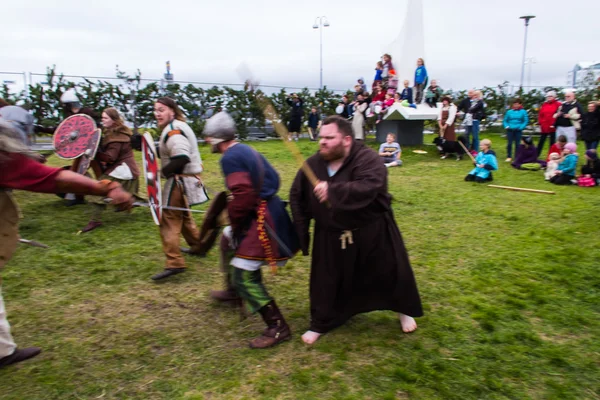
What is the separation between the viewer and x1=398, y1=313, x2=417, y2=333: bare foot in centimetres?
354

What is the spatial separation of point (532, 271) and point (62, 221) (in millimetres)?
6092

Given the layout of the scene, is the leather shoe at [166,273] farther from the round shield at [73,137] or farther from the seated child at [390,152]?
the seated child at [390,152]

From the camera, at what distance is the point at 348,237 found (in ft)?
10.6

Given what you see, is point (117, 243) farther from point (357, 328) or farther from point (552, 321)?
point (552, 321)

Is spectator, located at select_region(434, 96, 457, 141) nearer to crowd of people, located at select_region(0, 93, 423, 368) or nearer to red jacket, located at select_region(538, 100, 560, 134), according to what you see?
red jacket, located at select_region(538, 100, 560, 134)

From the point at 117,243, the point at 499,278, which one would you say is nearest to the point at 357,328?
the point at 499,278

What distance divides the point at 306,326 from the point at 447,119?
1073cm

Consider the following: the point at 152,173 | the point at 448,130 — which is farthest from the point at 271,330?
the point at 448,130

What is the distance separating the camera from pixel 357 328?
→ 12.0 feet

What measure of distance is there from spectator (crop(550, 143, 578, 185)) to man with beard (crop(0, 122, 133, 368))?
350 inches

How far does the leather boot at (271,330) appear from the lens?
11.1 ft

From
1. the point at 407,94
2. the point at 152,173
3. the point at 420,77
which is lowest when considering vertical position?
the point at 152,173

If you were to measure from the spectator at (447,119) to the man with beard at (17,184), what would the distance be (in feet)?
37.9

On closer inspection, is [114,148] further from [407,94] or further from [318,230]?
[407,94]
